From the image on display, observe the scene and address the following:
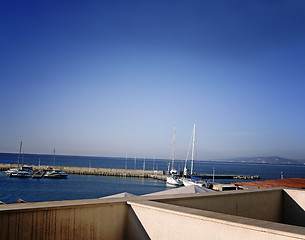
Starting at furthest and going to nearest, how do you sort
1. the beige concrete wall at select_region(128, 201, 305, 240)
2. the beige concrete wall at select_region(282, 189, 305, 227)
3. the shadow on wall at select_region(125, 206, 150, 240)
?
the beige concrete wall at select_region(282, 189, 305, 227) → the shadow on wall at select_region(125, 206, 150, 240) → the beige concrete wall at select_region(128, 201, 305, 240)

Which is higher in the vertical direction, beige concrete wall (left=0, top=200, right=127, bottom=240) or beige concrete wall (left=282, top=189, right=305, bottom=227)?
beige concrete wall (left=0, top=200, right=127, bottom=240)

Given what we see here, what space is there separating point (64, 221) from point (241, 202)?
11.3 feet

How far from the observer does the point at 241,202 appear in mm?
5398

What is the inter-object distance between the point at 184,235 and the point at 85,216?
50.8 inches

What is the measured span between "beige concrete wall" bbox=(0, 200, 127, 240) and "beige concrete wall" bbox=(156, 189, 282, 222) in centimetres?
80

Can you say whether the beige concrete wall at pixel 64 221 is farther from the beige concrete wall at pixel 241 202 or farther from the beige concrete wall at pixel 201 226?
the beige concrete wall at pixel 241 202

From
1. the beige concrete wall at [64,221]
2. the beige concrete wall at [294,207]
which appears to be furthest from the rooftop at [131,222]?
the beige concrete wall at [294,207]

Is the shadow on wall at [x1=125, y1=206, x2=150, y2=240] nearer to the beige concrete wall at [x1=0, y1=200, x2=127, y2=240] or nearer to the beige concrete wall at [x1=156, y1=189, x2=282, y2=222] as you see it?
the beige concrete wall at [x1=0, y1=200, x2=127, y2=240]

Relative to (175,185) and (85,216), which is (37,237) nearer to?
(85,216)

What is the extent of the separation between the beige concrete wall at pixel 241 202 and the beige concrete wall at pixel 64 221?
795 millimetres

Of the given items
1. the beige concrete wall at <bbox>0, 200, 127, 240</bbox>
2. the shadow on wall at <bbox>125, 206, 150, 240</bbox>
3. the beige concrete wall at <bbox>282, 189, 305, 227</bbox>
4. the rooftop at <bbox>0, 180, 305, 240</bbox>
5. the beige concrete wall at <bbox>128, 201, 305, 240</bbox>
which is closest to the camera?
the beige concrete wall at <bbox>128, 201, 305, 240</bbox>

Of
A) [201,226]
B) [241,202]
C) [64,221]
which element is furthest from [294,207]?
[64,221]

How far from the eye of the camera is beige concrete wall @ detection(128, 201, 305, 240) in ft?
8.71

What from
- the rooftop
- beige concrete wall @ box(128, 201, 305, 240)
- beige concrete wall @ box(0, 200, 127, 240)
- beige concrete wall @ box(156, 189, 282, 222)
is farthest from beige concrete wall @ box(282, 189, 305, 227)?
beige concrete wall @ box(0, 200, 127, 240)
